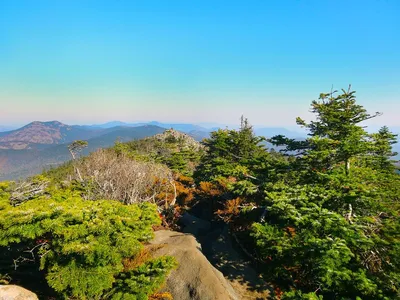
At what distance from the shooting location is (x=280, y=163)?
623 inches

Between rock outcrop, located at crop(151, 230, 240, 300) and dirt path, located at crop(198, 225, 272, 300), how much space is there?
5.89ft

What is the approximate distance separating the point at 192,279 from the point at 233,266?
484cm

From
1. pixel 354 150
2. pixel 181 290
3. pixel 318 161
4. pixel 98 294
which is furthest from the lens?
pixel 318 161

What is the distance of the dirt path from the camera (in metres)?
12.0

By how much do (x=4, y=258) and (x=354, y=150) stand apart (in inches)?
669

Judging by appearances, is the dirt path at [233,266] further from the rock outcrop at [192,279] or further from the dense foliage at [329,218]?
the rock outcrop at [192,279]

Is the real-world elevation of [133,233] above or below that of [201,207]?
above

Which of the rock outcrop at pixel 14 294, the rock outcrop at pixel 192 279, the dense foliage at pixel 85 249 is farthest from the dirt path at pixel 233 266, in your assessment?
the rock outcrop at pixel 14 294

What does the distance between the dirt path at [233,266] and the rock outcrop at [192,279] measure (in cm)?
180

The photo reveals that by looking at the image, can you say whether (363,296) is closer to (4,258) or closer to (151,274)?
(151,274)

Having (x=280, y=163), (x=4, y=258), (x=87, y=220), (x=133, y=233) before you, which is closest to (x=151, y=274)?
(x=133, y=233)

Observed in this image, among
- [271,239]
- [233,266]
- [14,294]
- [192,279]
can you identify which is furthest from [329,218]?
[14,294]

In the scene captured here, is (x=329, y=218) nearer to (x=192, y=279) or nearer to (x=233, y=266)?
(x=192, y=279)

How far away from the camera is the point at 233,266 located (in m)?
14.0
